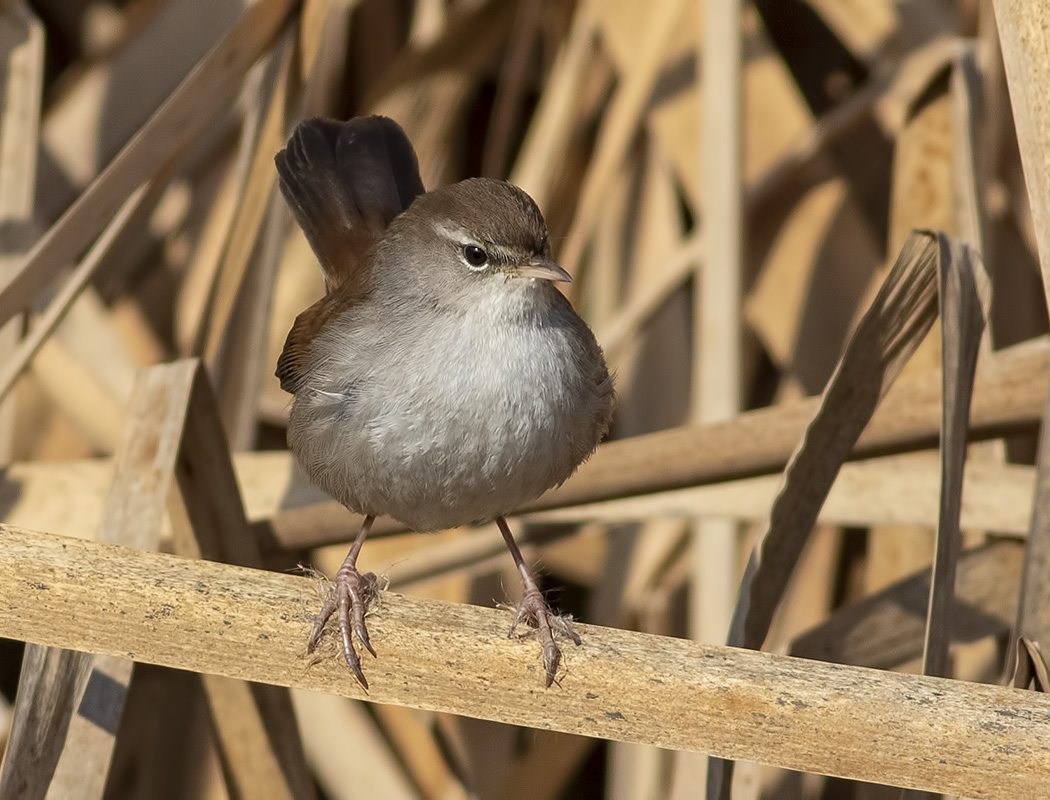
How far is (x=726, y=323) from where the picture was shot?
109 inches

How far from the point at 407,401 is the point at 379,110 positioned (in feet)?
5.00

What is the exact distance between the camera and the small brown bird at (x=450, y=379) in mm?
2010

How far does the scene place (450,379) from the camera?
2.02 meters

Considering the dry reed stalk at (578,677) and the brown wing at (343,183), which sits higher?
the brown wing at (343,183)

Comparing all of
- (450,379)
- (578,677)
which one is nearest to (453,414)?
(450,379)

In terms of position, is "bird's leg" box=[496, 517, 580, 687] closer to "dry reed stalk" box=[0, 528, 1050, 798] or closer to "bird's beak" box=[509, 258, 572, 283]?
"dry reed stalk" box=[0, 528, 1050, 798]

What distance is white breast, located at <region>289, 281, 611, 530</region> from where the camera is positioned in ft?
6.59

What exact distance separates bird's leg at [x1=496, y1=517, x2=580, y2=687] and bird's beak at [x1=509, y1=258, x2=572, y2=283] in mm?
518

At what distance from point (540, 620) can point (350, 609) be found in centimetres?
30

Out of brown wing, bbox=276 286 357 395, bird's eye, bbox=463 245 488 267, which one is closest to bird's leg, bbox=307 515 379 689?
brown wing, bbox=276 286 357 395

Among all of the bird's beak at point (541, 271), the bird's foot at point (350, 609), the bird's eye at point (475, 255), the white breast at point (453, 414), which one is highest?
the bird's eye at point (475, 255)

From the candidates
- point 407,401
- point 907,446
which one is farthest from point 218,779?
point 907,446

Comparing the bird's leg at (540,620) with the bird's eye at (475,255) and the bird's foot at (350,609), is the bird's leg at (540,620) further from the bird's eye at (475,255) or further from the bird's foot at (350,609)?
the bird's eye at (475,255)

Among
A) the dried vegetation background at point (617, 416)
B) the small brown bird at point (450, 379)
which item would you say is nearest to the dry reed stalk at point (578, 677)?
the dried vegetation background at point (617, 416)
